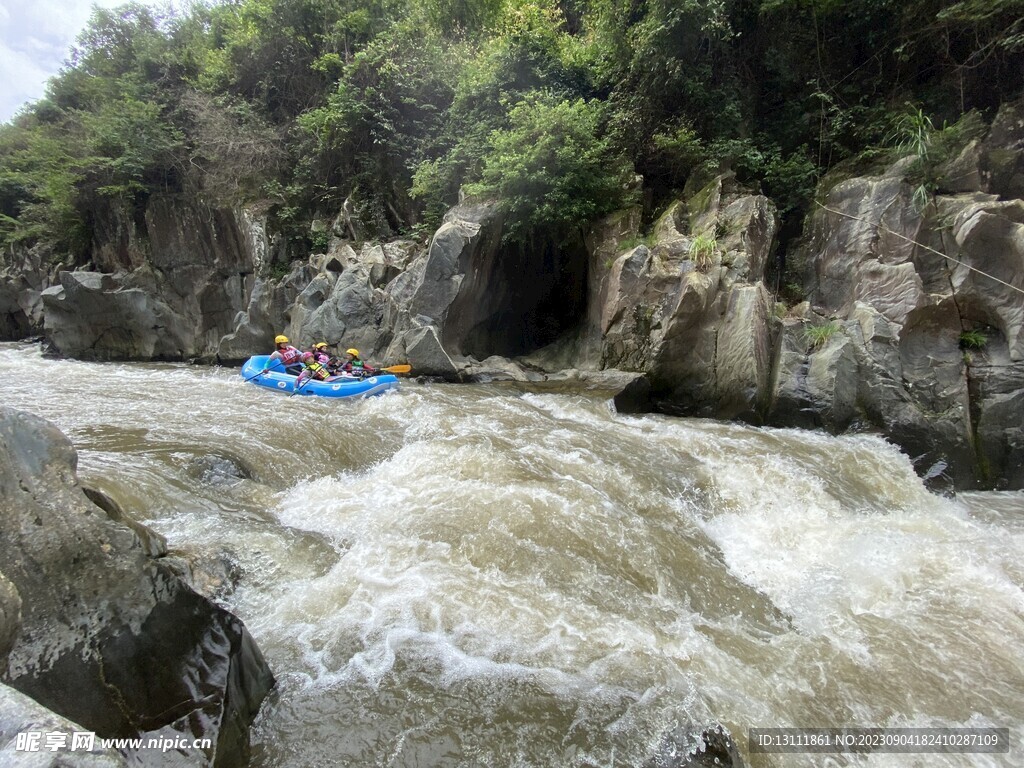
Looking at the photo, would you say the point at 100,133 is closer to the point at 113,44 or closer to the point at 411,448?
the point at 113,44

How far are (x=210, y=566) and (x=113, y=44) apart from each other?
936 inches

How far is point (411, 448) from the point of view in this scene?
6.06 metres

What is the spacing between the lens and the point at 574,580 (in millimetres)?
3807

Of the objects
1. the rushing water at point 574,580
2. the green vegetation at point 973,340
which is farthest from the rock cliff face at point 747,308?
the rushing water at point 574,580

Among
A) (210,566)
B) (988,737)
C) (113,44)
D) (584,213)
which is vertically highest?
(113,44)

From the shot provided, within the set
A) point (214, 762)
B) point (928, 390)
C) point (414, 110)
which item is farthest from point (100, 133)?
point (928, 390)

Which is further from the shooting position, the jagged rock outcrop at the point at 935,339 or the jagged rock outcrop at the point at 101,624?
the jagged rock outcrop at the point at 935,339

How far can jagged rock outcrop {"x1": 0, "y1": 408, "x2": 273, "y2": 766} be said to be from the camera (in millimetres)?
1941

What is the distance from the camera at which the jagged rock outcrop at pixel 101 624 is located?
6.37ft

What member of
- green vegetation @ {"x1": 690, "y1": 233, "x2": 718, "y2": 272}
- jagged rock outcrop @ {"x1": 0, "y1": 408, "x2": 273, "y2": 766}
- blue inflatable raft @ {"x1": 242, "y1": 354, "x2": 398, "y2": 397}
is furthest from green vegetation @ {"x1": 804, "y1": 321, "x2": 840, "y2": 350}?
jagged rock outcrop @ {"x1": 0, "y1": 408, "x2": 273, "y2": 766}

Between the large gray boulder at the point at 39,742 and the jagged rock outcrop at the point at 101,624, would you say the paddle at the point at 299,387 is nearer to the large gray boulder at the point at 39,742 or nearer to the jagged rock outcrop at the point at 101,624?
the jagged rock outcrop at the point at 101,624

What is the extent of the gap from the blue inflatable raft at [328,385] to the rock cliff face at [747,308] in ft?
4.92

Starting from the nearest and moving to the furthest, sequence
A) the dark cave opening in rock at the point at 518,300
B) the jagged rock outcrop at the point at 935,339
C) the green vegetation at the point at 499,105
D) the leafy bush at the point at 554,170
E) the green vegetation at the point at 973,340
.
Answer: the jagged rock outcrop at the point at 935,339
the green vegetation at the point at 973,340
the green vegetation at the point at 499,105
the leafy bush at the point at 554,170
the dark cave opening in rock at the point at 518,300

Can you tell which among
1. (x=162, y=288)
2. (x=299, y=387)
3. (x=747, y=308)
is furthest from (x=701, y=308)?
A: (x=162, y=288)
